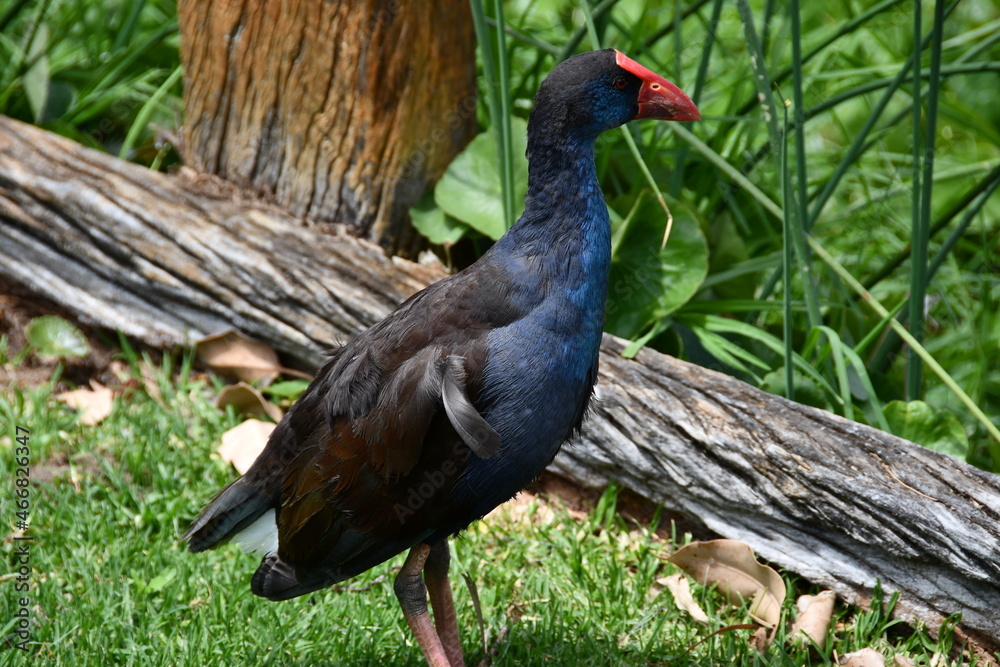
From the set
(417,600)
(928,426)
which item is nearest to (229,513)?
(417,600)

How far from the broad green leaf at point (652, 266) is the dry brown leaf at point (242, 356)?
1210 mm

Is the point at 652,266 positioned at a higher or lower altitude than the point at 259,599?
higher

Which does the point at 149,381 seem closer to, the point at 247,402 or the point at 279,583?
the point at 247,402

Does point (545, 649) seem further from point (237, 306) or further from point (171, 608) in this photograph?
point (237, 306)

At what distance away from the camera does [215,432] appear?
3.14 metres

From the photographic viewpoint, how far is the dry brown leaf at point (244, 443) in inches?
113

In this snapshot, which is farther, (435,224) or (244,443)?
(435,224)

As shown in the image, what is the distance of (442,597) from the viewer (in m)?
2.29

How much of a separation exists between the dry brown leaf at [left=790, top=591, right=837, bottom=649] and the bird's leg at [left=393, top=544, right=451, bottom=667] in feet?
3.05

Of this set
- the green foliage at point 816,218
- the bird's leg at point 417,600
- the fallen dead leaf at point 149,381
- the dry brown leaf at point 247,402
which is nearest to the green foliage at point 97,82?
the fallen dead leaf at point 149,381

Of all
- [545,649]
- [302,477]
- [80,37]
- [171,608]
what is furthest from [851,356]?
[80,37]

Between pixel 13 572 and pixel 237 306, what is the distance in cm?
110

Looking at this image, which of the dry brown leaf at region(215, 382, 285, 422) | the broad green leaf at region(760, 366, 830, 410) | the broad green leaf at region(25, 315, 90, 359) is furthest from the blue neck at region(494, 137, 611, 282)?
the broad green leaf at region(25, 315, 90, 359)

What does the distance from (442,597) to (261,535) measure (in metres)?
0.49
